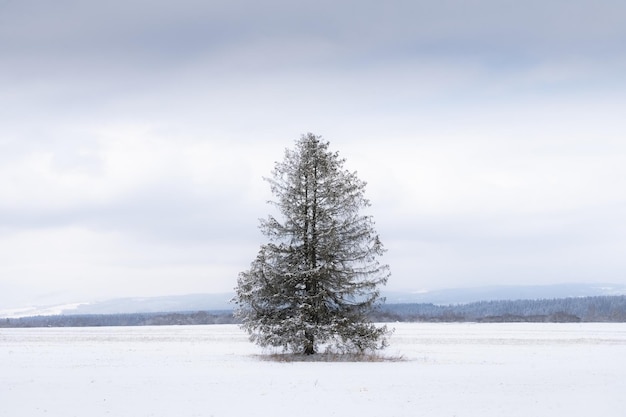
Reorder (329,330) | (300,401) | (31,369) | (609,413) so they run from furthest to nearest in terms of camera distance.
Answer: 1. (329,330)
2. (31,369)
3. (300,401)
4. (609,413)

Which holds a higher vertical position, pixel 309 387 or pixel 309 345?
pixel 309 345

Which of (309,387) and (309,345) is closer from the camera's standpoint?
(309,387)

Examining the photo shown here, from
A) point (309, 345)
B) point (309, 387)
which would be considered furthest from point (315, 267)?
point (309, 387)

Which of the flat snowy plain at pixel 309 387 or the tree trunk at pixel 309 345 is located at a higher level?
the tree trunk at pixel 309 345

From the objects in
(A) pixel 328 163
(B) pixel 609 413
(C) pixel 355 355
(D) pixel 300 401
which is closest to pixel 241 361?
(C) pixel 355 355

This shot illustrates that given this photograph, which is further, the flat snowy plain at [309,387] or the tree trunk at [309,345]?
the tree trunk at [309,345]

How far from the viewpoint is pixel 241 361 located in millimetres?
33781

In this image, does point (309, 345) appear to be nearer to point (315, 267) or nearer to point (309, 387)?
point (315, 267)

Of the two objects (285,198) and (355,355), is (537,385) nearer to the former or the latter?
(355,355)

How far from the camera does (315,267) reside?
35.9 metres

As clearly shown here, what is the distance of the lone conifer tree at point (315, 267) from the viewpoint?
1396 inches

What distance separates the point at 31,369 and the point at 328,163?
1752 cm

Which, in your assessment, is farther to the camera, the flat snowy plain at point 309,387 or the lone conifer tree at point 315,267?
the lone conifer tree at point 315,267

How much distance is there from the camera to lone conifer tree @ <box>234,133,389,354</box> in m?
35.5
